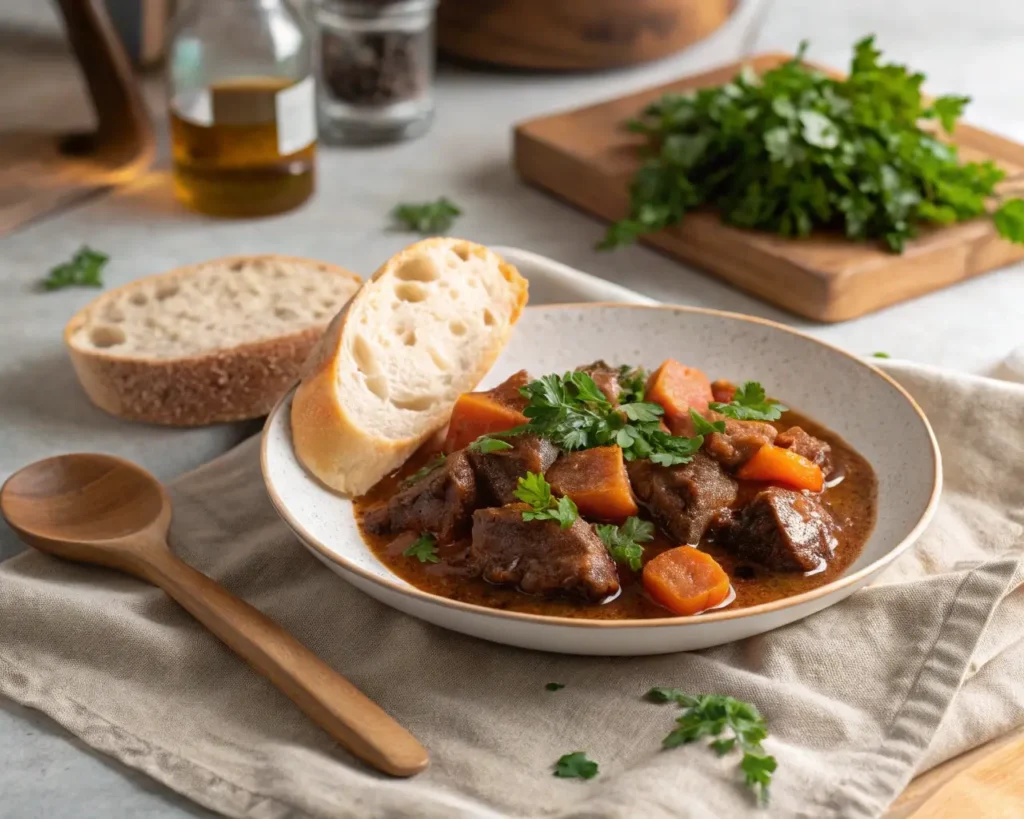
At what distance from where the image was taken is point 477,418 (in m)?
2.90

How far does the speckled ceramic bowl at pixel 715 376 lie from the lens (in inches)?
94.5

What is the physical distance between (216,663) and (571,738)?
0.73 metres

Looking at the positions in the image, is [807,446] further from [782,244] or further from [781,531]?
[782,244]

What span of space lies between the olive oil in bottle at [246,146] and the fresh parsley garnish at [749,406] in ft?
7.00

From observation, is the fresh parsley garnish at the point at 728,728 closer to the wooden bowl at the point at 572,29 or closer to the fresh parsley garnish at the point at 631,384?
the fresh parsley garnish at the point at 631,384

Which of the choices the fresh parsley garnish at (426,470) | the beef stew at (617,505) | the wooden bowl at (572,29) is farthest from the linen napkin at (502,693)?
the wooden bowl at (572,29)

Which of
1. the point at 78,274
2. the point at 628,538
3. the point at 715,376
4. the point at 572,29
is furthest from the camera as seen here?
the point at 572,29

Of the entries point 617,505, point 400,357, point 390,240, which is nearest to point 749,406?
point 617,505

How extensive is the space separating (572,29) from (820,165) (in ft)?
6.10

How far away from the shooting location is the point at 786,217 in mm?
4191

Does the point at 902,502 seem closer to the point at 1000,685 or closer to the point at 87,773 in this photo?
the point at 1000,685

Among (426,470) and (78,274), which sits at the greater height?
(426,470)

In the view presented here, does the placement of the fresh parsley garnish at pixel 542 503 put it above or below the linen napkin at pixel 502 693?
above

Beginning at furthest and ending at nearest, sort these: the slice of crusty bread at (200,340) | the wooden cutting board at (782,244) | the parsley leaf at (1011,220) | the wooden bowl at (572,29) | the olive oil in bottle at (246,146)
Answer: the wooden bowl at (572,29)
the olive oil in bottle at (246,146)
the parsley leaf at (1011,220)
the wooden cutting board at (782,244)
the slice of crusty bread at (200,340)
